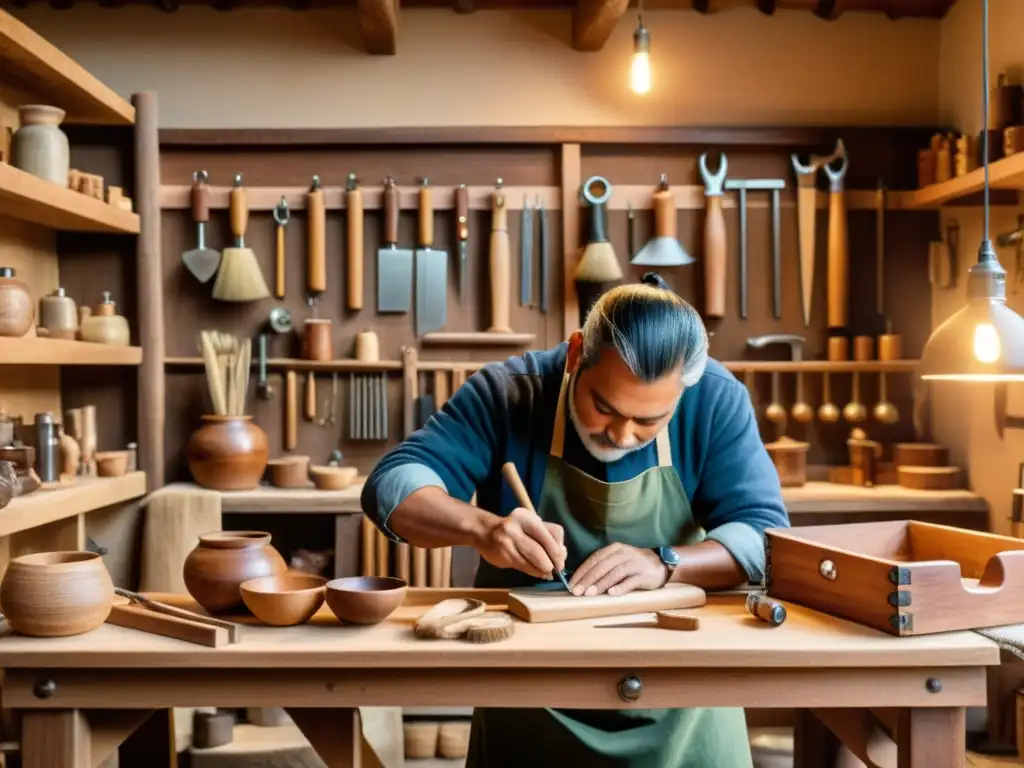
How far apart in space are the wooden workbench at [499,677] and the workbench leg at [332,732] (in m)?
0.03

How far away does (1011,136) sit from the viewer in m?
3.81

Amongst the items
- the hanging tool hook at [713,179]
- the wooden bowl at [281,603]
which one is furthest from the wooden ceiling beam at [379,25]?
the wooden bowl at [281,603]

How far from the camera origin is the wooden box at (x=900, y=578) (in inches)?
81.6

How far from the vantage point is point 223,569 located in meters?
2.27

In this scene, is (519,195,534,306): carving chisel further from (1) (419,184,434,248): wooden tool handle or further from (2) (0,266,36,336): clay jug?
(2) (0,266,36,336): clay jug

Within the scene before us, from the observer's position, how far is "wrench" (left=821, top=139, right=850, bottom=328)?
490 cm

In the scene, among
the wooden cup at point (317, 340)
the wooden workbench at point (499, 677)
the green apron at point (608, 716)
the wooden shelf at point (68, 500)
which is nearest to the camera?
the wooden workbench at point (499, 677)

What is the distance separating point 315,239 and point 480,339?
926 mm

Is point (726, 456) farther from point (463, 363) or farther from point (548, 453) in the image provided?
point (463, 363)

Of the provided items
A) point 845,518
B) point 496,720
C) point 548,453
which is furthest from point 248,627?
point 845,518

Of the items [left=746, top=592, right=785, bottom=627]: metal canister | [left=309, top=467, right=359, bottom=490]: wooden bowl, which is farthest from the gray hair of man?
[left=309, top=467, right=359, bottom=490]: wooden bowl

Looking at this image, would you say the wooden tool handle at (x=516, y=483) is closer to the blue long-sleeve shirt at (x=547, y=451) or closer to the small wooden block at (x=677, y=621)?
the blue long-sleeve shirt at (x=547, y=451)

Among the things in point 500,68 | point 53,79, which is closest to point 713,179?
point 500,68

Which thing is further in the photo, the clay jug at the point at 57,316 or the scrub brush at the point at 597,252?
the scrub brush at the point at 597,252
